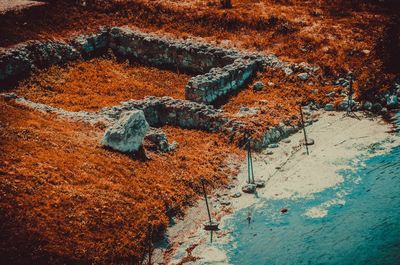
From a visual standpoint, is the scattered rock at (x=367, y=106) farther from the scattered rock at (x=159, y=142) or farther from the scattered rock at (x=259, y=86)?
the scattered rock at (x=159, y=142)

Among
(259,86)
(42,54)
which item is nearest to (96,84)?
(42,54)

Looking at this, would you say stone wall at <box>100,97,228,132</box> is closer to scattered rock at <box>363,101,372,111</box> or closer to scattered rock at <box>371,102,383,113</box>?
scattered rock at <box>363,101,372,111</box>

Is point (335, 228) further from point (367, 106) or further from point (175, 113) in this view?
point (175, 113)

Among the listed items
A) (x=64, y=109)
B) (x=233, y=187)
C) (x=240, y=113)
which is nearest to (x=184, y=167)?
(x=233, y=187)

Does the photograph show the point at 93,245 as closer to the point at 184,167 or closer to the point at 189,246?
the point at 189,246

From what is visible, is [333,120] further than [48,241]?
Yes

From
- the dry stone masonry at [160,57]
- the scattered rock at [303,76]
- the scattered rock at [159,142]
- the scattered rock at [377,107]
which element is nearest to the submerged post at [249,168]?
the scattered rock at [159,142]
